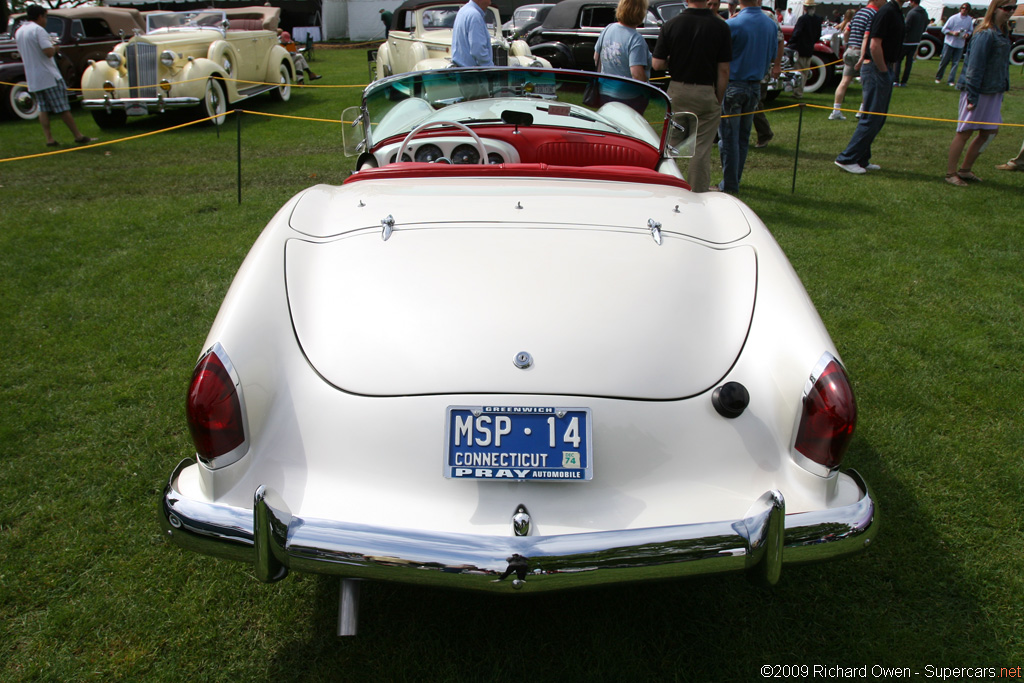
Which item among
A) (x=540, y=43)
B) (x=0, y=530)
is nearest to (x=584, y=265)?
(x=0, y=530)

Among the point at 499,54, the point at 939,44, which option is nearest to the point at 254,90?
the point at 499,54

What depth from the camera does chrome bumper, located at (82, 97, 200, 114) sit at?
9.93 meters

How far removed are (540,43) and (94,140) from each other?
8.21m

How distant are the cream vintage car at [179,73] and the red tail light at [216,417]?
9313mm

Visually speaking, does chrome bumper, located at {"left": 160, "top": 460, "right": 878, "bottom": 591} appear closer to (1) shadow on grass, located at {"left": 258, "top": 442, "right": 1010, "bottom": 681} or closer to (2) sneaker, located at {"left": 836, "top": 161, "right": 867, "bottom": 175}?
(1) shadow on grass, located at {"left": 258, "top": 442, "right": 1010, "bottom": 681}

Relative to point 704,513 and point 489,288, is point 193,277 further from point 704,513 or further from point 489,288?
point 704,513

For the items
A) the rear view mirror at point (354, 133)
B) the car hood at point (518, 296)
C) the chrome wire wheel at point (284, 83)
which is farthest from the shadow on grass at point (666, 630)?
the chrome wire wheel at point (284, 83)

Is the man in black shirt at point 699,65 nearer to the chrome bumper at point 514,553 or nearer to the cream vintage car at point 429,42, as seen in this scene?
the chrome bumper at point 514,553

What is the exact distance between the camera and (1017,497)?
2.69m

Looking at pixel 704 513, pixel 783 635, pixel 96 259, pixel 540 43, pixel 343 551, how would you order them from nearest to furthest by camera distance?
pixel 343 551, pixel 704 513, pixel 783 635, pixel 96 259, pixel 540 43

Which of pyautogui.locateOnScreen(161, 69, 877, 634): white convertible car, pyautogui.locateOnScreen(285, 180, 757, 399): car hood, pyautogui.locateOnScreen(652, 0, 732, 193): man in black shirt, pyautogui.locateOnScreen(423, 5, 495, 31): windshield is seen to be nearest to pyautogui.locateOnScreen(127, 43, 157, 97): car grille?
pyautogui.locateOnScreen(423, 5, 495, 31): windshield

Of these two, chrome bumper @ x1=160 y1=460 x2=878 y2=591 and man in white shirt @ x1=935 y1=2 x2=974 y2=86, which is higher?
man in white shirt @ x1=935 y1=2 x2=974 y2=86

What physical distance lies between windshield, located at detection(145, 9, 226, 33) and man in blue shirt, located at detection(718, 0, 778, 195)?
9.94 metres

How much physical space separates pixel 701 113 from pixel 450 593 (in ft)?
16.1
